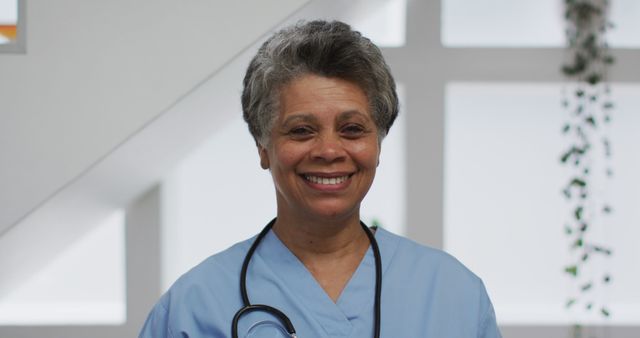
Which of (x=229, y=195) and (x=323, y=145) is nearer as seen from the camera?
(x=323, y=145)

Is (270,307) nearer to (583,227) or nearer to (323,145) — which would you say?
(323,145)

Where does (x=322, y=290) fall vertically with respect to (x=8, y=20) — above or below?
below

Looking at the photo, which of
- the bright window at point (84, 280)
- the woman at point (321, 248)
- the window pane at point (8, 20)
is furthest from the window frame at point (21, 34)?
the bright window at point (84, 280)

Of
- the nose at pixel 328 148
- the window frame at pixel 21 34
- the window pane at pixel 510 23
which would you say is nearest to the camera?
the nose at pixel 328 148

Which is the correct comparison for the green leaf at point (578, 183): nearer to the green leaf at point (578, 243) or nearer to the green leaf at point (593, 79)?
the green leaf at point (578, 243)

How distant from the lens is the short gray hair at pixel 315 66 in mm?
860

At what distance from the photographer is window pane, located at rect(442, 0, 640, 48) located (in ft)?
7.38

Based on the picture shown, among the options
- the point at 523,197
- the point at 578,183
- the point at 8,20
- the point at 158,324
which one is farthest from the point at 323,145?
the point at 523,197

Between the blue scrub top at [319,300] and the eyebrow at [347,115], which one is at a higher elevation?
the eyebrow at [347,115]

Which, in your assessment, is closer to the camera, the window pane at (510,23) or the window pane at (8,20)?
the window pane at (8,20)

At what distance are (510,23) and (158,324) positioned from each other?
1806mm

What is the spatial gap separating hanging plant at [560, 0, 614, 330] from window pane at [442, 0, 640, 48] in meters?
0.16

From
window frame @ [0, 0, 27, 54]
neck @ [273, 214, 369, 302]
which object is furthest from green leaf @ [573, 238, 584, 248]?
window frame @ [0, 0, 27, 54]

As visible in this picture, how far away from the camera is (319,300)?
0.93m
